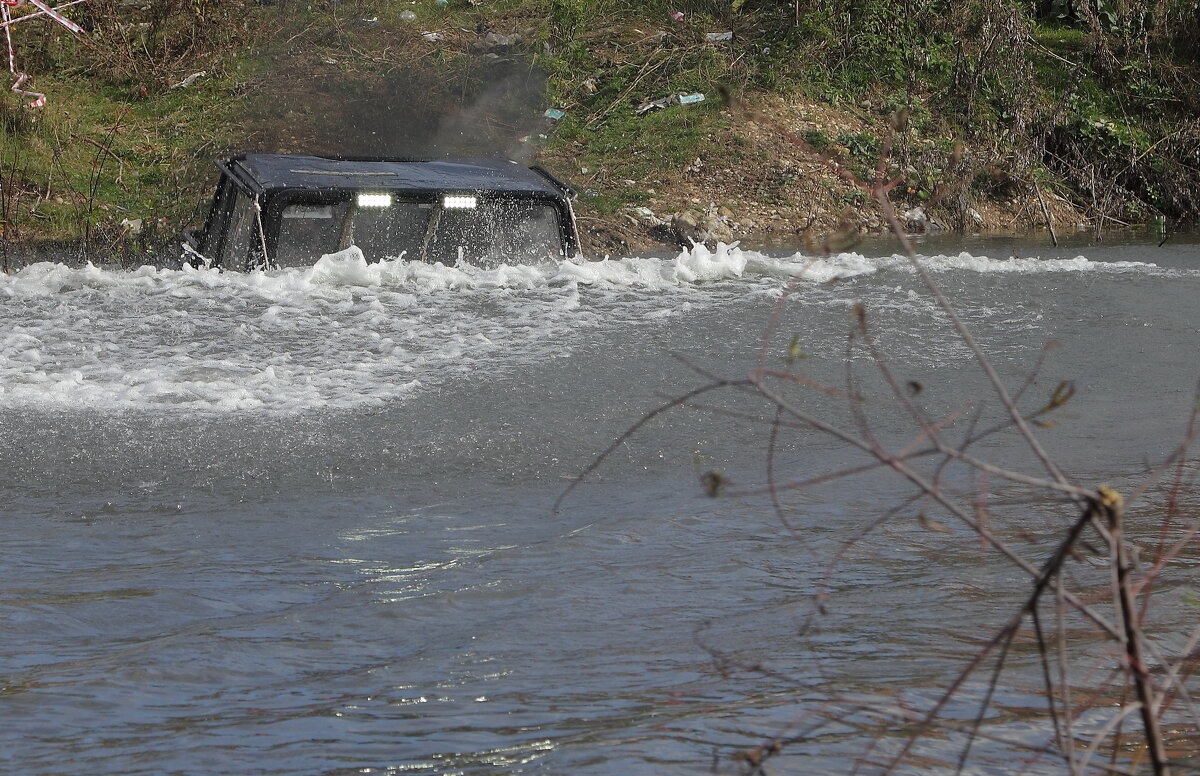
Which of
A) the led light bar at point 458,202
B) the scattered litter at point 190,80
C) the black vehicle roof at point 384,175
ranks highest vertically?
the scattered litter at point 190,80

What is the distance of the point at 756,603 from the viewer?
3.23 m

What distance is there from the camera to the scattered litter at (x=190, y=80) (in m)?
16.3

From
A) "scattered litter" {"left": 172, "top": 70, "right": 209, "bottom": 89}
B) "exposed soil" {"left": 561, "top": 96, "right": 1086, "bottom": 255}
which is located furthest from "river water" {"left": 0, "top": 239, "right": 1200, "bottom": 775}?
"scattered litter" {"left": 172, "top": 70, "right": 209, "bottom": 89}

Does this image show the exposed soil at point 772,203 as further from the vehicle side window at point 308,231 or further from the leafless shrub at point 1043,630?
the leafless shrub at point 1043,630

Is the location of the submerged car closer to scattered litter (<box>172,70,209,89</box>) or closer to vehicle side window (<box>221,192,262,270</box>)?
vehicle side window (<box>221,192,262,270</box>)

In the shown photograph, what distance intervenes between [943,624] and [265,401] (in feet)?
10.4

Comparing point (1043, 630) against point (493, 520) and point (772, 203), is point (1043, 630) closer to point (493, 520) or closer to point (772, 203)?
point (493, 520)

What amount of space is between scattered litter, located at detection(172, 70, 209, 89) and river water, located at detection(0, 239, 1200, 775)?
9.33 m

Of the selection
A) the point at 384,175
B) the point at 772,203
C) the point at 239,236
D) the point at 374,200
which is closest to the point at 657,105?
the point at 772,203

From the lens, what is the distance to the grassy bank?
14.7 metres

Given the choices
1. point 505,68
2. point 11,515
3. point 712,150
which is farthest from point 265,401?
point 505,68

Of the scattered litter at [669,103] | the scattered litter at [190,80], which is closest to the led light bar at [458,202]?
the scattered litter at [669,103]

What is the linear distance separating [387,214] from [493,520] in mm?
2948

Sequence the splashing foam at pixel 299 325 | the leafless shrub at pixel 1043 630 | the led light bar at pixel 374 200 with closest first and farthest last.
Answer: the leafless shrub at pixel 1043 630
the splashing foam at pixel 299 325
the led light bar at pixel 374 200
